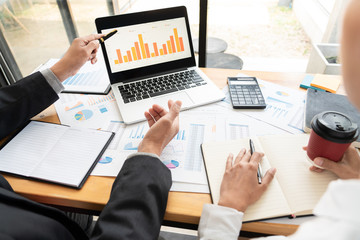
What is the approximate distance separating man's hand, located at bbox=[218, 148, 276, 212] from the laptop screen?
555 mm

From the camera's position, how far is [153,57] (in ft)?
3.41

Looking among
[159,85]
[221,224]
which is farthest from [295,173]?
[159,85]

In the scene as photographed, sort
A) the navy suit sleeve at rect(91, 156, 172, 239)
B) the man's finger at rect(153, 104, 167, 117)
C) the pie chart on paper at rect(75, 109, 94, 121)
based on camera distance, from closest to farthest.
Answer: the navy suit sleeve at rect(91, 156, 172, 239) → the man's finger at rect(153, 104, 167, 117) → the pie chart on paper at rect(75, 109, 94, 121)

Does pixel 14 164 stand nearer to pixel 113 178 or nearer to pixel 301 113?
pixel 113 178

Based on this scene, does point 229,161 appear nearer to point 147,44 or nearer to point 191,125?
point 191,125

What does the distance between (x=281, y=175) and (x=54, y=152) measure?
26.3 inches

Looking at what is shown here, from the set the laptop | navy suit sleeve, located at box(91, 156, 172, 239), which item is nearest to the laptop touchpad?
the laptop

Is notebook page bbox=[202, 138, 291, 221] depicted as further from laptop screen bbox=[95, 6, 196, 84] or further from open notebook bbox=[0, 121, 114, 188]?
laptop screen bbox=[95, 6, 196, 84]

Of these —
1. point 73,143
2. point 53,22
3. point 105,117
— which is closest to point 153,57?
point 105,117

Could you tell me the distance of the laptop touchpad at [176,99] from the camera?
94 cm

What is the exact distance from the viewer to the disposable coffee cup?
1.87ft

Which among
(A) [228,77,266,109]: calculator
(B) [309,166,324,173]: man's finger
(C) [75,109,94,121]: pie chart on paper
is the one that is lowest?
(B) [309,166,324,173]: man's finger

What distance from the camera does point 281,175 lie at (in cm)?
67

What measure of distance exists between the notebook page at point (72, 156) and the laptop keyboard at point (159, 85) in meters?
0.21
